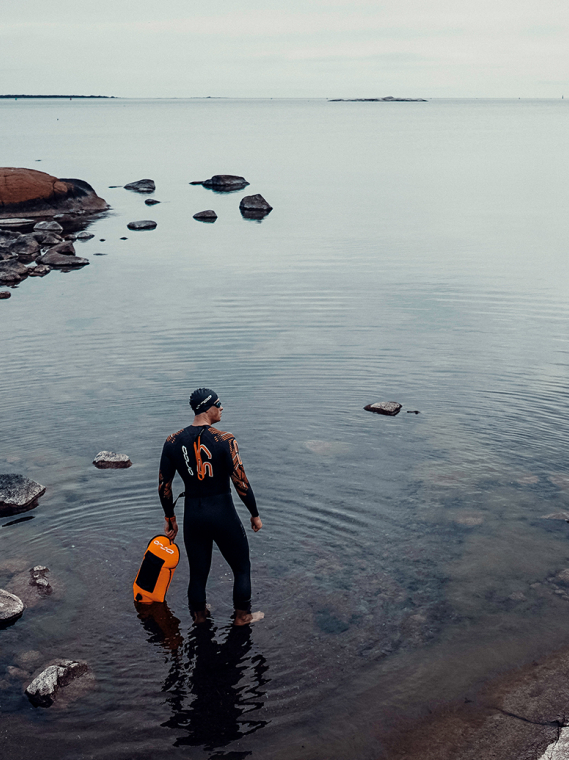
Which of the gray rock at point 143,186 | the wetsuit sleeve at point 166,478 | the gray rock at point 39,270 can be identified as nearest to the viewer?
the wetsuit sleeve at point 166,478

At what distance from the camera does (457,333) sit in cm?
2095

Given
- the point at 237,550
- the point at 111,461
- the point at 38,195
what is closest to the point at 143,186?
the point at 38,195

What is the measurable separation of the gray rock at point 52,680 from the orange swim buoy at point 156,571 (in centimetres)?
119

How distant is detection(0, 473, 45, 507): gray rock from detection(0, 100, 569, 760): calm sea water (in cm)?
23

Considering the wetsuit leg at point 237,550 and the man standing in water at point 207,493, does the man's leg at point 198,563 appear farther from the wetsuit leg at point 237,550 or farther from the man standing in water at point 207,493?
the wetsuit leg at point 237,550

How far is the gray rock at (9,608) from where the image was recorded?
8672 mm

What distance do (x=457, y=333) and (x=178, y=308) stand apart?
9532mm

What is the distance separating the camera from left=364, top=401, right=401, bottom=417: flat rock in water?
1521 centimetres

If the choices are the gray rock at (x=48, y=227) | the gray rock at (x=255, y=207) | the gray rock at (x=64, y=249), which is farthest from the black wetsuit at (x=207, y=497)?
the gray rock at (x=255, y=207)

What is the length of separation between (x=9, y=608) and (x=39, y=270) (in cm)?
2547

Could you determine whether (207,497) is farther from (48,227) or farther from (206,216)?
(206,216)

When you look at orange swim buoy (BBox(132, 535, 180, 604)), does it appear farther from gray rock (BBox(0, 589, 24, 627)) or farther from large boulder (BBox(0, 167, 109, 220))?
large boulder (BBox(0, 167, 109, 220))

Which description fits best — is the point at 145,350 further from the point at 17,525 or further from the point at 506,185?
the point at 506,185

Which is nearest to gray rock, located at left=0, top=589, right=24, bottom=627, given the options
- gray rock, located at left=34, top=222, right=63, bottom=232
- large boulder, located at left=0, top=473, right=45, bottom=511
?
large boulder, located at left=0, top=473, right=45, bottom=511
